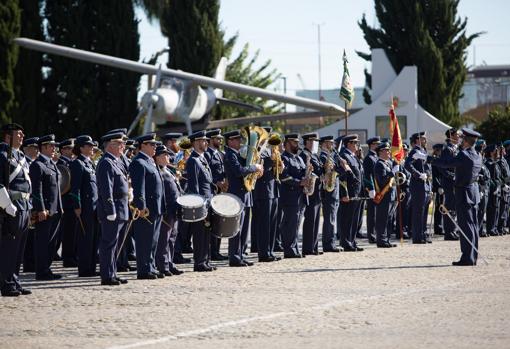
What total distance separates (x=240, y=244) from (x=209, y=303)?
14.2 feet

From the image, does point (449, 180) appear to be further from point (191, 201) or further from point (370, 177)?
point (191, 201)

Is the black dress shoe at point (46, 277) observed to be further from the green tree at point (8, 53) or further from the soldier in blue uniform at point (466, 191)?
the green tree at point (8, 53)

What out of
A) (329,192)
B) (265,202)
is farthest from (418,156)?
(265,202)

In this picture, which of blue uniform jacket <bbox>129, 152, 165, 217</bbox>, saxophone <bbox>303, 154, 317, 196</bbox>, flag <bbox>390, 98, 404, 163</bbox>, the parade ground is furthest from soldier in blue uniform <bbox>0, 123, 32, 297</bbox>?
flag <bbox>390, 98, 404, 163</bbox>

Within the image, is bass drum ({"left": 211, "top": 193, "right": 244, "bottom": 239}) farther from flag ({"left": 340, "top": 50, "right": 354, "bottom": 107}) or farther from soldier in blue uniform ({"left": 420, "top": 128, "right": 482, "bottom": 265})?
flag ({"left": 340, "top": 50, "right": 354, "bottom": 107})

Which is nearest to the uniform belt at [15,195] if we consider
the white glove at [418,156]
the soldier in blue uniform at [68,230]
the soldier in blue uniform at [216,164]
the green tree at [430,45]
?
the soldier in blue uniform at [68,230]

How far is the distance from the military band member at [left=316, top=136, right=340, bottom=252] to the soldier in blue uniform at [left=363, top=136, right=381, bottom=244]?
1.33m

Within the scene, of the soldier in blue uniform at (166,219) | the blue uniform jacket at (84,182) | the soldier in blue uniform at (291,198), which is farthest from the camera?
the soldier in blue uniform at (291,198)

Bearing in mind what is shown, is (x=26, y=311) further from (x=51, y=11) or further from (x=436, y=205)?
(x=51, y=11)

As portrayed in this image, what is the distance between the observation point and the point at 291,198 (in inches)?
644

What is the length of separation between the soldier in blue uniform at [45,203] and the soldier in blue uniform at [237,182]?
→ 100.0 inches

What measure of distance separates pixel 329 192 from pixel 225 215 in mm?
3546

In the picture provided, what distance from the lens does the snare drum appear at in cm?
1366

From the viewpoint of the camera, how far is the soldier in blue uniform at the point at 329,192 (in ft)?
56.6
